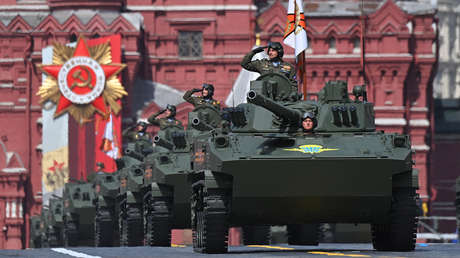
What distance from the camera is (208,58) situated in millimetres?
78125

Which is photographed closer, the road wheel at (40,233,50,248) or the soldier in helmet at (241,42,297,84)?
the soldier in helmet at (241,42,297,84)

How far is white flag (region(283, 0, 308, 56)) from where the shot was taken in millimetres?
32625

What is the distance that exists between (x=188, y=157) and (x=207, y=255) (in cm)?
906

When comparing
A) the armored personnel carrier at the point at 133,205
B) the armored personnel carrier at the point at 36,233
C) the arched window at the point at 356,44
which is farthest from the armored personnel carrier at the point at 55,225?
the arched window at the point at 356,44

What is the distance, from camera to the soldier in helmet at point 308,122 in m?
21.5

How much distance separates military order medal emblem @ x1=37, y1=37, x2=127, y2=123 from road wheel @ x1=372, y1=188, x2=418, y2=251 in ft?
174

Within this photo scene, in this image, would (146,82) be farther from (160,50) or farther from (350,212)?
(350,212)

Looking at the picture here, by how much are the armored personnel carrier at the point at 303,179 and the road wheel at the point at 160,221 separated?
753cm

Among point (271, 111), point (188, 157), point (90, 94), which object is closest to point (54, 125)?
point (90, 94)

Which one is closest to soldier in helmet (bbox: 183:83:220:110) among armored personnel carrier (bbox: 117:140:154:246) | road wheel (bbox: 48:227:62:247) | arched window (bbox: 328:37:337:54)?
armored personnel carrier (bbox: 117:140:154:246)

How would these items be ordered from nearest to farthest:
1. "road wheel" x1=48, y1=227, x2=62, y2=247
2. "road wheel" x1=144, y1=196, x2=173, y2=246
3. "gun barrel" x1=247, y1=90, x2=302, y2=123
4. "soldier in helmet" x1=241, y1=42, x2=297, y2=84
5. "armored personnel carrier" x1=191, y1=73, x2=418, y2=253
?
"gun barrel" x1=247, y1=90, x2=302, y2=123 < "armored personnel carrier" x1=191, y1=73, x2=418, y2=253 < "soldier in helmet" x1=241, y1=42, x2=297, y2=84 < "road wheel" x1=144, y1=196, x2=173, y2=246 < "road wheel" x1=48, y1=227, x2=62, y2=247

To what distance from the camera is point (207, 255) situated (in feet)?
67.9

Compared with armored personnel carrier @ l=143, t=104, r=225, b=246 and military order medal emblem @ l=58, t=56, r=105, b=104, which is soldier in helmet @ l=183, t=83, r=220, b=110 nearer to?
armored personnel carrier @ l=143, t=104, r=225, b=246

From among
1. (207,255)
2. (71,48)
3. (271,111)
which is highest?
(71,48)
